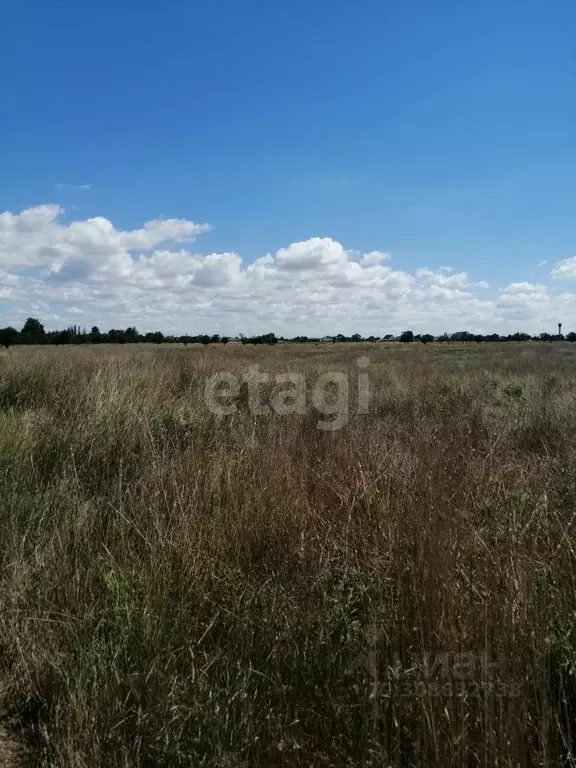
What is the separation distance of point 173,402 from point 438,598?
6262 millimetres

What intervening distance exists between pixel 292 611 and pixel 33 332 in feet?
265

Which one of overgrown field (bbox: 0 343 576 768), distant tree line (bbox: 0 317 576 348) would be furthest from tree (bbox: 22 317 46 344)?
overgrown field (bbox: 0 343 576 768)

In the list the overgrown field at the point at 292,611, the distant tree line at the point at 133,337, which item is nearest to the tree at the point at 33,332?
the distant tree line at the point at 133,337

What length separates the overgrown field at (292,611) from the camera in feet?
5.88

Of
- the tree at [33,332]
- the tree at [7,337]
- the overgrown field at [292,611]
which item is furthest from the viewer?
the tree at [33,332]

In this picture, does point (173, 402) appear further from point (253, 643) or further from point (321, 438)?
point (253, 643)

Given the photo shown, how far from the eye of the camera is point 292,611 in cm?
242

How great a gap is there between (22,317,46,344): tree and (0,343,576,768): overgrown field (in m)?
66.7

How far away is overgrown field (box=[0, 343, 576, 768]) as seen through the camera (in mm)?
1791

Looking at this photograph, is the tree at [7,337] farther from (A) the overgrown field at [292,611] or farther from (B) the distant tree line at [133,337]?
(A) the overgrown field at [292,611]

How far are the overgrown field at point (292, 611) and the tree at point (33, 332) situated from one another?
219 ft

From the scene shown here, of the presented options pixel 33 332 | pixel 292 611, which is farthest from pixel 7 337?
pixel 292 611

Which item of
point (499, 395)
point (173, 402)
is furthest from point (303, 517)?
point (499, 395)

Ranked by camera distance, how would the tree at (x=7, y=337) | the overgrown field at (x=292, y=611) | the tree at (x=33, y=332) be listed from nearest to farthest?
the overgrown field at (x=292, y=611) → the tree at (x=7, y=337) → the tree at (x=33, y=332)
